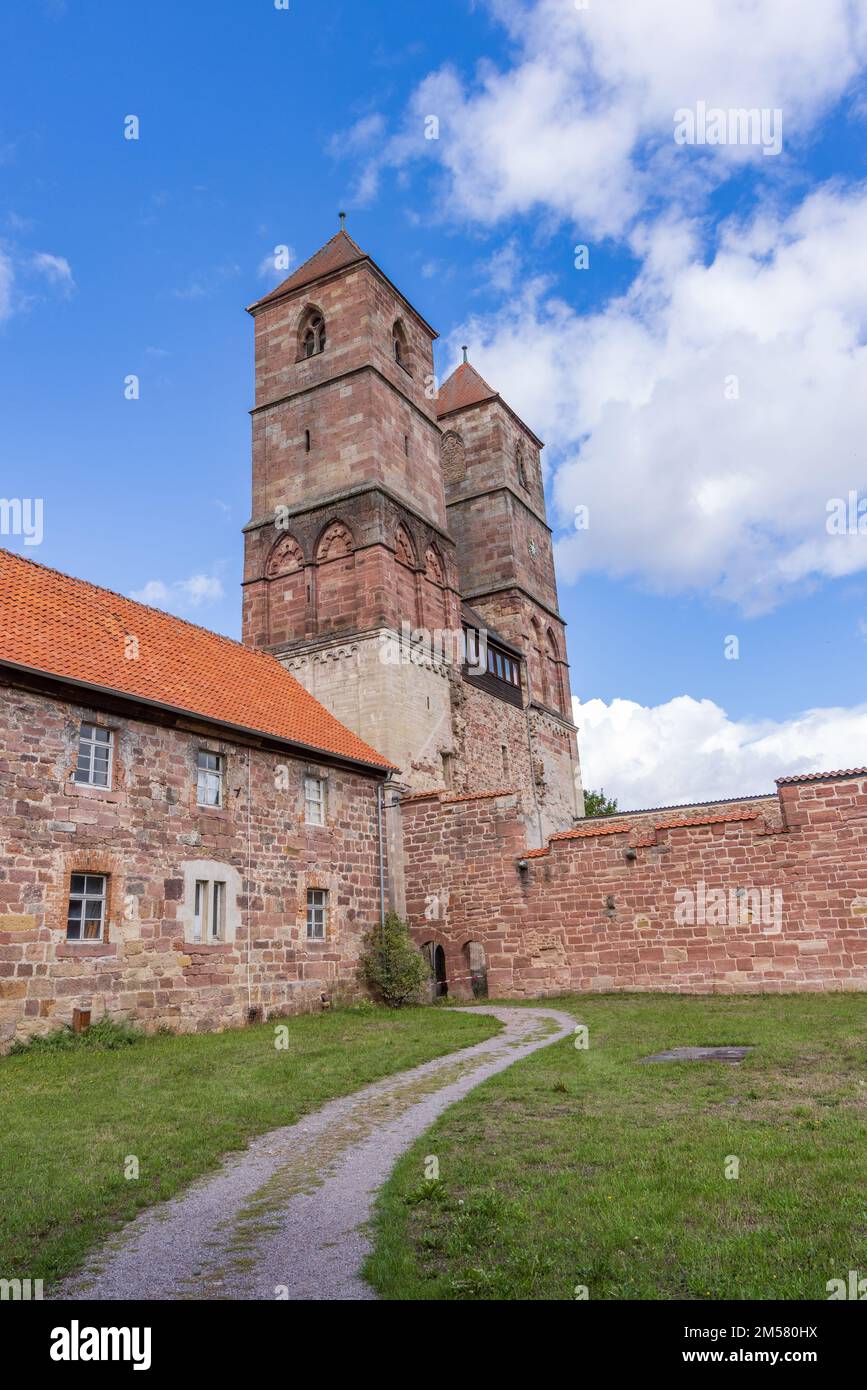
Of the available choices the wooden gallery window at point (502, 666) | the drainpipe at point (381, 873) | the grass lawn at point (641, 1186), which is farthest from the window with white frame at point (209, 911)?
the wooden gallery window at point (502, 666)

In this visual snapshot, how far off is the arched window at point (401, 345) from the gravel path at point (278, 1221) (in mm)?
25861

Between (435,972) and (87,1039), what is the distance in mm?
9936

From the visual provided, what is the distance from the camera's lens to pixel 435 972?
20.3 m

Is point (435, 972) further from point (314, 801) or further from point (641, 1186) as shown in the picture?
point (641, 1186)

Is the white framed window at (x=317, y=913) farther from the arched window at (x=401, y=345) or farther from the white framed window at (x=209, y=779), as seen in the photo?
the arched window at (x=401, y=345)

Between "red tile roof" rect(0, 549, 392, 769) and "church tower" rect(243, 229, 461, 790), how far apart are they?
286cm

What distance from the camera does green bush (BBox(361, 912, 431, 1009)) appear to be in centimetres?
1822

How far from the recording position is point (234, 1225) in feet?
16.1

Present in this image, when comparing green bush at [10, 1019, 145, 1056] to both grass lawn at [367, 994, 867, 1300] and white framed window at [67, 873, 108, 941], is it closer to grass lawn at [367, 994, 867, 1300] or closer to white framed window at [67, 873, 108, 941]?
white framed window at [67, 873, 108, 941]

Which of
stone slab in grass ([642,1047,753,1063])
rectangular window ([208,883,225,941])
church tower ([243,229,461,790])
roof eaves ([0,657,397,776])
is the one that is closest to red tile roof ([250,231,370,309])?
church tower ([243,229,461,790])

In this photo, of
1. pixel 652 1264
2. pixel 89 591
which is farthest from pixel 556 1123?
pixel 89 591

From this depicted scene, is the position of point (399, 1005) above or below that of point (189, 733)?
below
